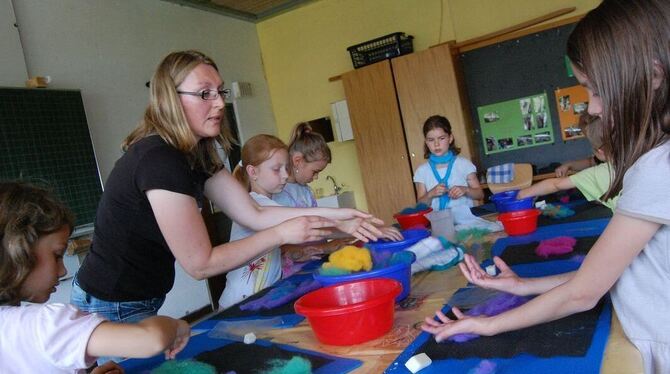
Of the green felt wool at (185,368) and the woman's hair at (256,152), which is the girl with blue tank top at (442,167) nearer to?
the woman's hair at (256,152)

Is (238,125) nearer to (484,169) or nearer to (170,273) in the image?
(484,169)

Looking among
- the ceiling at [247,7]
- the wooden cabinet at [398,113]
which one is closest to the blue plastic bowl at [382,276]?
the wooden cabinet at [398,113]

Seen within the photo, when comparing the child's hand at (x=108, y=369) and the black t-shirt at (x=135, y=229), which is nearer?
the child's hand at (x=108, y=369)

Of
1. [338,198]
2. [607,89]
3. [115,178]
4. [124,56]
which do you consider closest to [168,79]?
[115,178]

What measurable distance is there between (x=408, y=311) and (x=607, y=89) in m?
0.70

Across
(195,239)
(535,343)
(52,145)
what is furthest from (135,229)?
(52,145)

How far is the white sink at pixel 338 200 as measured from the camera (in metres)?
5.24

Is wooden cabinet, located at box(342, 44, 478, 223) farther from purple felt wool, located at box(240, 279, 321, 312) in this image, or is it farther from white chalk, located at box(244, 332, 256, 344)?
white chalk, located at box(244, 332, 256, 344)

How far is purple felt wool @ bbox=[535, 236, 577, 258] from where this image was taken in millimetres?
1550

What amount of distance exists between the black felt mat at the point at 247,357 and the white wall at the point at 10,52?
2.97m

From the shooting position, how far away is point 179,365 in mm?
1145

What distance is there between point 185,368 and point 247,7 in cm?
A: 518

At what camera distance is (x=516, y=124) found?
470cm

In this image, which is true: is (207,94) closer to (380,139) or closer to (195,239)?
(195,239)
